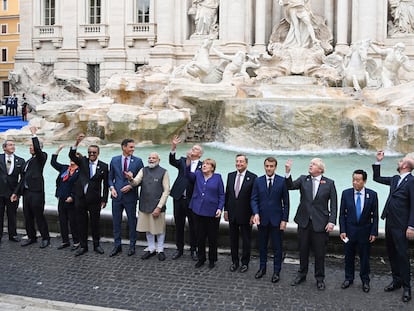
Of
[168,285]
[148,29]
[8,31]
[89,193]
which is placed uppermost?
[8,31]

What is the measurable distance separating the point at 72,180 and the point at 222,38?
1862 centimetres

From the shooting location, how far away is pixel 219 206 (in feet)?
19.7

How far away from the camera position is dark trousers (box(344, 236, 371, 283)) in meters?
5.43

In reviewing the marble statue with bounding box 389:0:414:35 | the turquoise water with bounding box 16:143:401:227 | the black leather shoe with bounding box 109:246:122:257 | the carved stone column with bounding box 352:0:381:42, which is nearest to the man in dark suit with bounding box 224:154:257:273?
the black leather shoe with bounding box 109:246:122:257

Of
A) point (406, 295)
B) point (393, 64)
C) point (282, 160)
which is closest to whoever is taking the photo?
point (406, 295)

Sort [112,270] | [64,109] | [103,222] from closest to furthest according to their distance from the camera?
[112,270] < [103,222] < [64,109]

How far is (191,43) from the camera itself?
82.1 feet

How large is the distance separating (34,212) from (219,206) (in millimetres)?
2550

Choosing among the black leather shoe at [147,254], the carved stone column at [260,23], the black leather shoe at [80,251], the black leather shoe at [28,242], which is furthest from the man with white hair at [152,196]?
the carved stone column at [260,23]

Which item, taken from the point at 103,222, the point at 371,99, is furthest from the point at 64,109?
the point at 103,222

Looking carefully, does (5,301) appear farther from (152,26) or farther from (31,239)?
(152,26)

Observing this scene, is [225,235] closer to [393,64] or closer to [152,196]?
[152,196]

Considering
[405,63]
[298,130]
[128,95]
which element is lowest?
[298,130]

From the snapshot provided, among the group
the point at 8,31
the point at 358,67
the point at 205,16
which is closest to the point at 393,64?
the point at 358,67
